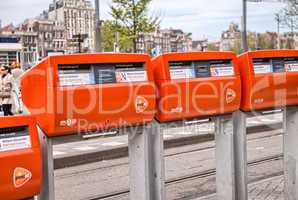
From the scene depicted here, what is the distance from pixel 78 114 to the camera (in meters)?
3.14

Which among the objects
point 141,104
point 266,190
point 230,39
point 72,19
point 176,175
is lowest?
point 176,175

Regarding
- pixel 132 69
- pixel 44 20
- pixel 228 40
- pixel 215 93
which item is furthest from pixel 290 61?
pixel 228 40

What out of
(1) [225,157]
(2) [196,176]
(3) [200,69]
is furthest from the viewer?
(2) [196,176]

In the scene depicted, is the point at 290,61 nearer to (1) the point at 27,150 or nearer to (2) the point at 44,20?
(1) the point at 27,150

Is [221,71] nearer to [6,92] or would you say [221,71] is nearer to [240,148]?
[240,148]

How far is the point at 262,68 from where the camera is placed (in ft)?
14.0

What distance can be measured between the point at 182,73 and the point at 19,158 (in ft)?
4.74

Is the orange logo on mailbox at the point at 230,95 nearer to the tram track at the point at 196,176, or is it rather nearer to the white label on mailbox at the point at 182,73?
the white label on mailbox at the point at 182,73

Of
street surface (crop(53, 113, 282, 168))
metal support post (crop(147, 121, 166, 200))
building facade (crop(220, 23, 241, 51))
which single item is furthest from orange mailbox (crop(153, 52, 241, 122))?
building facade (crop(220, 23, 241, 51))

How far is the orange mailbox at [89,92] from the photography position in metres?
3.02

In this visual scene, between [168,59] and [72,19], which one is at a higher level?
[72,19]

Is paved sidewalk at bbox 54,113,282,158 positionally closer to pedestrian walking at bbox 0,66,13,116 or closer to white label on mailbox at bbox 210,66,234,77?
pedestrian walking at bbox 0,66,13,116

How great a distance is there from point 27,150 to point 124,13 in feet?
92.4

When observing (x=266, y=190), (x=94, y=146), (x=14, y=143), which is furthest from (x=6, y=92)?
(x=14, y=143)
